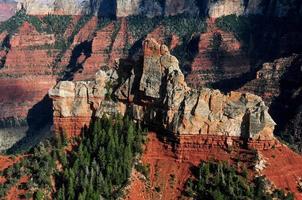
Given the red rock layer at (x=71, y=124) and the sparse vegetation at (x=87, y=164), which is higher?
the red rock layer at (x=71, y=124)

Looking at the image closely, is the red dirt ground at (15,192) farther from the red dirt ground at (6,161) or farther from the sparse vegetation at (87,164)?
the red dirt ground at (6,161)

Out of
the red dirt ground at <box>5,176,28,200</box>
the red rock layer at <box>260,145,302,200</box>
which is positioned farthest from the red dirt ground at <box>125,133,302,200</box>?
the red dirt ground at <box>5,176,28,200</box>

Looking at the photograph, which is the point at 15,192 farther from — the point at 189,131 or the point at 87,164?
the point at 189,131

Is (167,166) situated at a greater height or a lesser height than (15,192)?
greater

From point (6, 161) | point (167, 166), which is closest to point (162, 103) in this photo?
point (167, 166)

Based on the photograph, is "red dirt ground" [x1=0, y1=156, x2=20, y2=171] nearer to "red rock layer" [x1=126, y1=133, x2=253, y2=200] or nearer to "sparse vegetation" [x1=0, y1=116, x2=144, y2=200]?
"sparse vegetation" [x1=0, y1=116, x2=144, y2=200]

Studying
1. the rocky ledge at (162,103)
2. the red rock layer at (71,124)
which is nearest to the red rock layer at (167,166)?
the rocky ledge at (162,103)

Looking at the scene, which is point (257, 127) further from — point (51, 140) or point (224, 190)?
point (51, 140)

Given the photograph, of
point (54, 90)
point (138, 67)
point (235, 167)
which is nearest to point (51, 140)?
point (54, 90)
